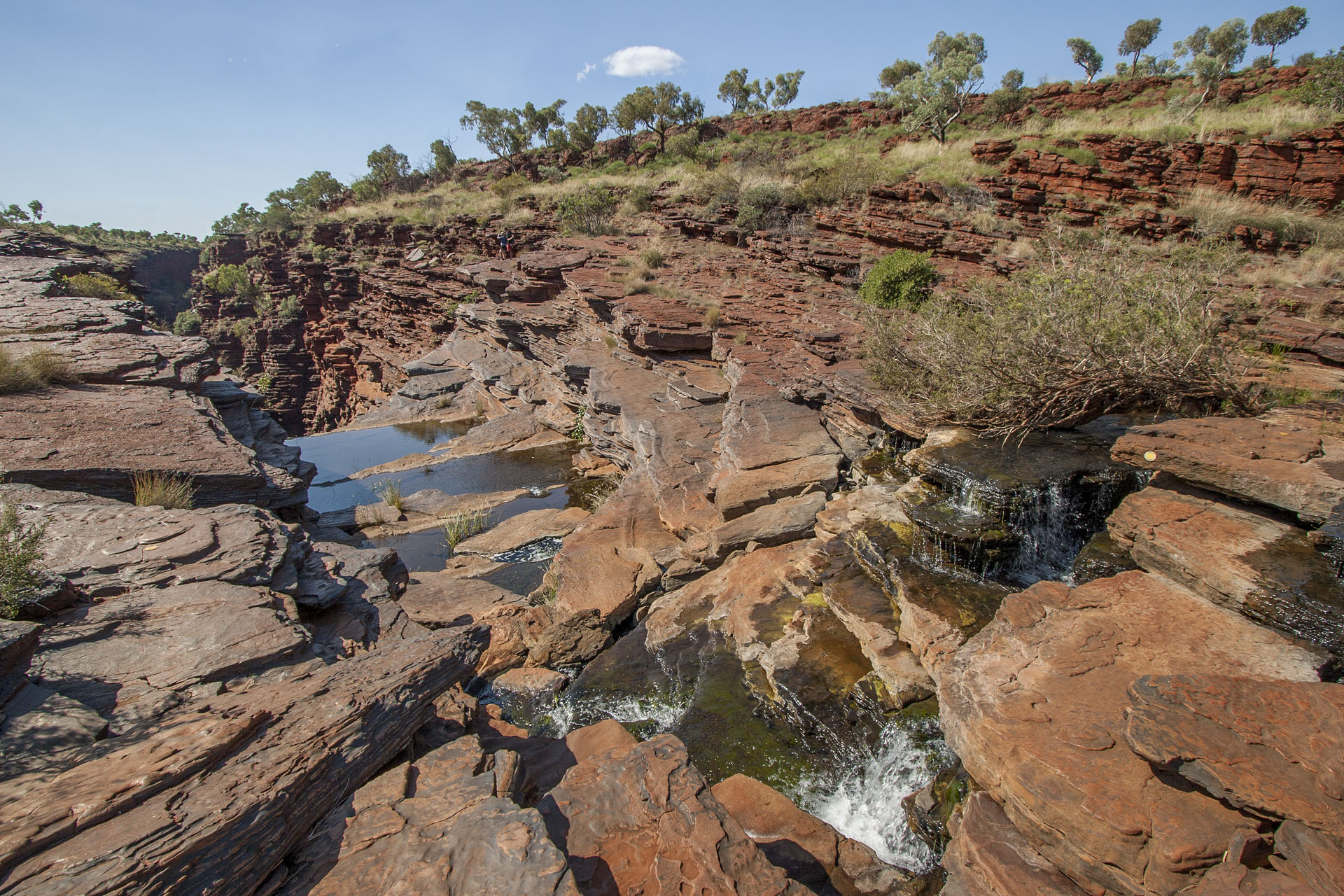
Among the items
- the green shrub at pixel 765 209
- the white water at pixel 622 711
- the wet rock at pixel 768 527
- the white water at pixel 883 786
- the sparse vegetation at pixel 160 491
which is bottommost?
the white water at pixel 622 711

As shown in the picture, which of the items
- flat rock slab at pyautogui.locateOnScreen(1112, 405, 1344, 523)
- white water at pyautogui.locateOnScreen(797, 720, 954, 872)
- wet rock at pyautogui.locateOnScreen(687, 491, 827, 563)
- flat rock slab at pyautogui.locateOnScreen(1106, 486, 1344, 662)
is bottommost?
white water at pyautogui.locateOnScreen(797, 720, 954, 872)

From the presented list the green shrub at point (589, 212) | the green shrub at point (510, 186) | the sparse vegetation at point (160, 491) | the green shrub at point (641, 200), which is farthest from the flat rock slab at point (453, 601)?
the green shrub at point (510, 186)

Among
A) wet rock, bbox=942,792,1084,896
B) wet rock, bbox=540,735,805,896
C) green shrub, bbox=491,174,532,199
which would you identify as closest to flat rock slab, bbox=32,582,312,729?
wet rock, bbox=540,735,805,896

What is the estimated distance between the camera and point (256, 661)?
4.63 metres

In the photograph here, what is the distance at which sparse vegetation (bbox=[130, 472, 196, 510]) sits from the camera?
6.94 meters

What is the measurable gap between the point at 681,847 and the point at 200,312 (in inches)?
1869

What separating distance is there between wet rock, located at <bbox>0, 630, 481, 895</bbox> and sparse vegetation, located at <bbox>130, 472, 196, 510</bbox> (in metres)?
4.35

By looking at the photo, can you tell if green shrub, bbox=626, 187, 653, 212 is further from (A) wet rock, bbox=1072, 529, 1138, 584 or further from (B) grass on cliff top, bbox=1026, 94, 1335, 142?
(A) wet rock, bbox=1072, 529, 1138, 584

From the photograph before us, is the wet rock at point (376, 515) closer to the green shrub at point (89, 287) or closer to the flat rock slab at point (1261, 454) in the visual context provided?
the flat rock slab at point (1261, 454)

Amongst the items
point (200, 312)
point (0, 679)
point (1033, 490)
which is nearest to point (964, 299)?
point (1033, 490)

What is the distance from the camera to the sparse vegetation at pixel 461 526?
9.84 m

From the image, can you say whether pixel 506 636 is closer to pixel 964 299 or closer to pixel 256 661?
pixel 256 661

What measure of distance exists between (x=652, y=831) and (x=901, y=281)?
1151cm

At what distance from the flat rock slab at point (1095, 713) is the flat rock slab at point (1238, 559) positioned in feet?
0.65
